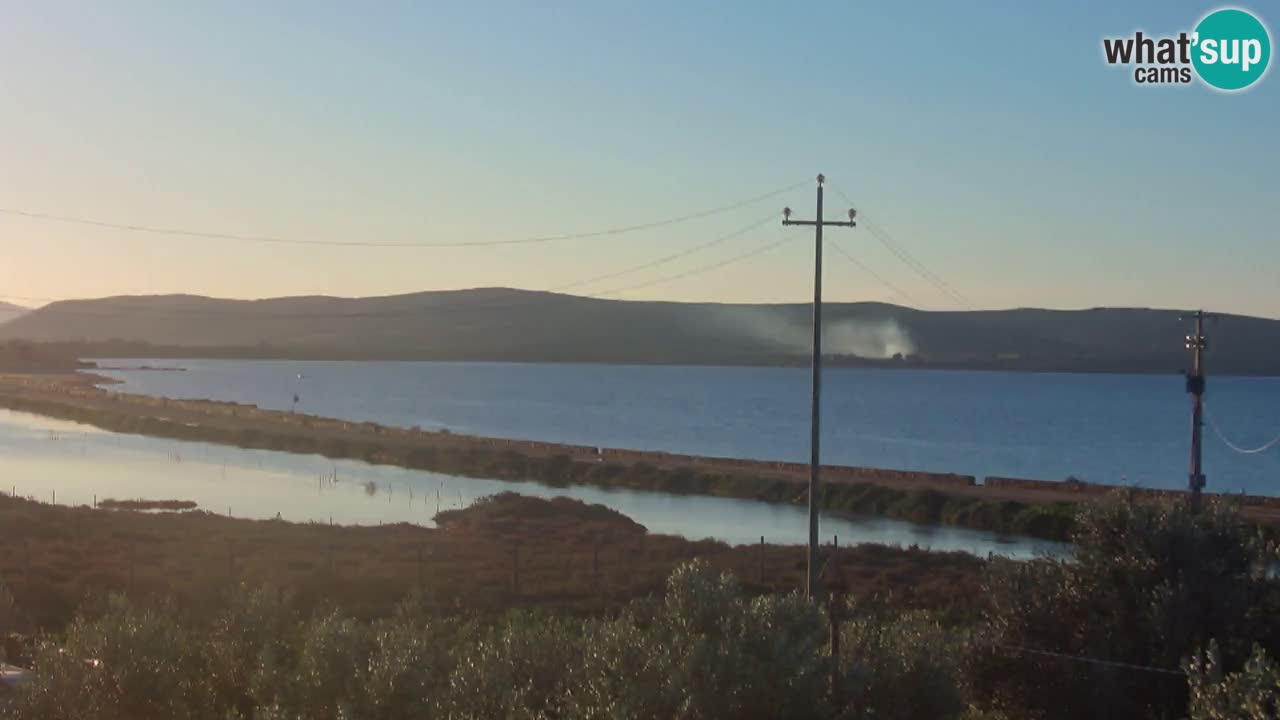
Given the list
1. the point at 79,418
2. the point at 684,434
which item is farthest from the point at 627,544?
the point at 79,418

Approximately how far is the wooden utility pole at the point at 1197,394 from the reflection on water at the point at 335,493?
71.0ft

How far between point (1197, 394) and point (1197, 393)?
2 cm

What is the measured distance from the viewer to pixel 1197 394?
2302 cm

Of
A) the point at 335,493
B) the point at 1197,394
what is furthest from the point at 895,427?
the point at 1197,394

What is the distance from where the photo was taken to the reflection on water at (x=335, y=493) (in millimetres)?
53344

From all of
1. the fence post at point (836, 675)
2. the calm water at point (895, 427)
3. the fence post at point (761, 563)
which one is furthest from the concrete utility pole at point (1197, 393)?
the calm water at point (895, 427)

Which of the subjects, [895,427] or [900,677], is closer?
[900,677]

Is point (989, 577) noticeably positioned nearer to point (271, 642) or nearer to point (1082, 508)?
point (1082, 508)

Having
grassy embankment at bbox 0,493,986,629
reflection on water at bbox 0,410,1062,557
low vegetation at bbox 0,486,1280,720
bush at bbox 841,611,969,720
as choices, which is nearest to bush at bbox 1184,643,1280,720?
low vegetation at bbox 0,486,1280,720

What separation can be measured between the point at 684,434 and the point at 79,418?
5380 centimetres

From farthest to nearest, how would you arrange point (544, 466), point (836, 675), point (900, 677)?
point (544, 466) < point (900, 677) < point (836, 675)

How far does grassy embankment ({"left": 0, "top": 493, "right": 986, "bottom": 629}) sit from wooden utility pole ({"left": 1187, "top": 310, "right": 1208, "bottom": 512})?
7.42m

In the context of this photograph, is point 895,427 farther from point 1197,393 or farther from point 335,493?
point 1197,393

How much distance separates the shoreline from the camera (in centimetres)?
5775
